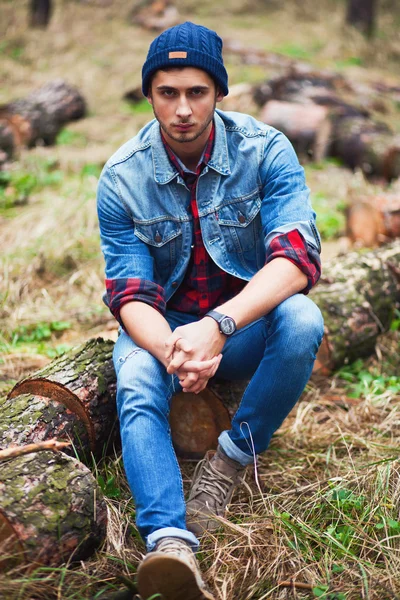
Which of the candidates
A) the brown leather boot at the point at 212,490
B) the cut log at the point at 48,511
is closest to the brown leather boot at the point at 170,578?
the cut log at the point at 48,511

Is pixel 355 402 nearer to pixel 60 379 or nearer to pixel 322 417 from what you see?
pixel 322 417

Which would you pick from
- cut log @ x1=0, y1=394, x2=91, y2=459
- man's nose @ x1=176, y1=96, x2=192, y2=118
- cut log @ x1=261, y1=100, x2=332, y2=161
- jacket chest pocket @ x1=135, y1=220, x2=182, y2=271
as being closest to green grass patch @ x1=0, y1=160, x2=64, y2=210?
cut log @ x1=261, y1=100, x2=332, y2=161

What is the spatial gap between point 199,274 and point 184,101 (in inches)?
29.8

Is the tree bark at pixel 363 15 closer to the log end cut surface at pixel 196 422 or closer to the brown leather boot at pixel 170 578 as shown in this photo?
the log end cut surface at pixel 196 422

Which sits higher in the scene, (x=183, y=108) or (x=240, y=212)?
(x=183, y=108)

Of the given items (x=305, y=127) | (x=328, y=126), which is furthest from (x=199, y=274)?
(x=328, y=126)

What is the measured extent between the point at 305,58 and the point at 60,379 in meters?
10.3

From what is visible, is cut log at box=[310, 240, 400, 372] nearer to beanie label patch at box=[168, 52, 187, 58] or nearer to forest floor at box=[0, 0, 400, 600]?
forest floor at box=[0, 0, 400, 600]

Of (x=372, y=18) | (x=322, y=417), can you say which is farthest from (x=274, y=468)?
(x=372, y=18)

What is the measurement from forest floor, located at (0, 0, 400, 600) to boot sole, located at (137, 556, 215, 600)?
14 cm

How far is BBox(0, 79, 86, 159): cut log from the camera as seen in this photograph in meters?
7.66

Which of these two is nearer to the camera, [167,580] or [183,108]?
[167,580]

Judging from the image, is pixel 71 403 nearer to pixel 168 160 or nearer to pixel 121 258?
pixel 121 258

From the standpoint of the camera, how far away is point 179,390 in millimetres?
2816
